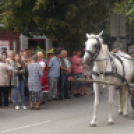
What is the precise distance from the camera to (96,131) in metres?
7.91

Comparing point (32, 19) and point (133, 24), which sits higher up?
point (133, 24)

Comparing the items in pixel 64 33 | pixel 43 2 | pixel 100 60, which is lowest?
pixel 100 60

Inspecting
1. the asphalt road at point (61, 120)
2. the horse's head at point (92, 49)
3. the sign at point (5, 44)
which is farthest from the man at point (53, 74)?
the sign at point (5, 44)

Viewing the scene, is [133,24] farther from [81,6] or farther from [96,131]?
[96,131]

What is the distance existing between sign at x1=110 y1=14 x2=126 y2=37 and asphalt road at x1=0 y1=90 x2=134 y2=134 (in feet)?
8.29

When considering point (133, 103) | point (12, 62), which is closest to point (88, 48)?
point (133, 103)

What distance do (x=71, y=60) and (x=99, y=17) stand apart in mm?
2564

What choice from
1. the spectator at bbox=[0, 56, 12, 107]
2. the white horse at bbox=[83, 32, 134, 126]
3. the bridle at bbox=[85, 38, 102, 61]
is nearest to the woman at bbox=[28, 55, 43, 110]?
the spectator at bbox=[0, 56, 12, 107]

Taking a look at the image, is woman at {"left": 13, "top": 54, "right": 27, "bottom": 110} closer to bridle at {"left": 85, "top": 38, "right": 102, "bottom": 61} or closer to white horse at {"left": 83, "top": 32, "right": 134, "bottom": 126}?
white horse at {"left": 83, "top": 32, "right": 134, "bottom": 126}

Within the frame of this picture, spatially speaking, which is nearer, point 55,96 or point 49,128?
point 49,128

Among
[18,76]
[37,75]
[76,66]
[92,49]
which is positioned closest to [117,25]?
[76,66]

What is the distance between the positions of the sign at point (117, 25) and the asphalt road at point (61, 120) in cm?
253

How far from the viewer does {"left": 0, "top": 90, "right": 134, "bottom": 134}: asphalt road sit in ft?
26.3

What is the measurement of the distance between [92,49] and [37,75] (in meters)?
3.46
